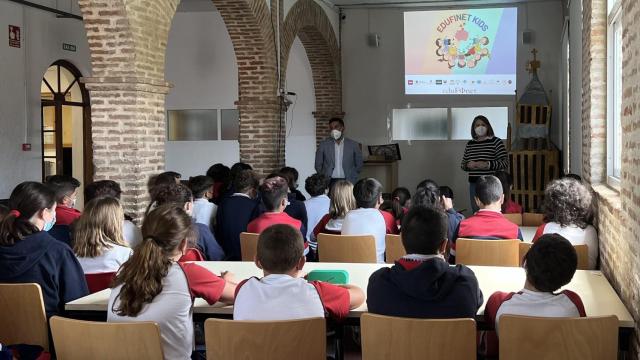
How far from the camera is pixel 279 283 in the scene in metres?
2.90

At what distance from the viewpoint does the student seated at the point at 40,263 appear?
3.54 metres

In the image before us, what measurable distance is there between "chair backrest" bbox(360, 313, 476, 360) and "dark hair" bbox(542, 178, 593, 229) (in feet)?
7.18

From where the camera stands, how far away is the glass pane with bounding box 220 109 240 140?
13.5m

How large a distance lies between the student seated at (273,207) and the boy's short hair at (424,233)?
216 centimetres

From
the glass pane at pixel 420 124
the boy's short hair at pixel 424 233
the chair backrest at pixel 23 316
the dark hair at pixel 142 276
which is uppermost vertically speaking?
the glass pane at pixel 420 124

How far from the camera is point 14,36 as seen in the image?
33.5 ft

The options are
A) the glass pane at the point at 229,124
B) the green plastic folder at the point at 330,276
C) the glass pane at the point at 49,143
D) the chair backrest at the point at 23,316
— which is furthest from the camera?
the glass pane at the point at 229,124

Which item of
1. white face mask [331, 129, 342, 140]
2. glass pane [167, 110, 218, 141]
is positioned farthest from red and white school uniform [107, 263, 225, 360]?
glass pane [167, 110, 218, 141]

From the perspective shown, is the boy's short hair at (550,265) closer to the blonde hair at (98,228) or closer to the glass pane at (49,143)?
the blonde hair at (98,228)

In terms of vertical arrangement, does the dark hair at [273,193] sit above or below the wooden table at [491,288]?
above

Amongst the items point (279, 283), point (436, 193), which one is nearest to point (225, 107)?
point (436, 193)

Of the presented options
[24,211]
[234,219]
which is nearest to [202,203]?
[234,219]

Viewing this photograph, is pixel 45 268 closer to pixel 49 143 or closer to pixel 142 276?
pixel 142 276

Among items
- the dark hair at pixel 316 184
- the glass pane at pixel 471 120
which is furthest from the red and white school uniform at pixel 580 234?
the glass pane at pixel 471 120
